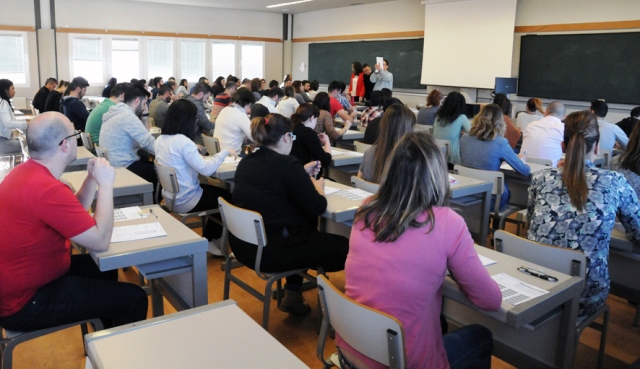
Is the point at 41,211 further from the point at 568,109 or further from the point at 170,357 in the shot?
the point at 568,109

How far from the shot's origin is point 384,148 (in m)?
3.66

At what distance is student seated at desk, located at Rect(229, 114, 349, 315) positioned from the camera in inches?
112

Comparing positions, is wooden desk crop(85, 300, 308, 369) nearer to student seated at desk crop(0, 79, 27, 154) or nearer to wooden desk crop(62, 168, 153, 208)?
wooden desk crop(62, 168, 153, 208)

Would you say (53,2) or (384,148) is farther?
(53,2)

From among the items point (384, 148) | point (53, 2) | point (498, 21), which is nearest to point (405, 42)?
point (498, 21)

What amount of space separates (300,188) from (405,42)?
1023 centimetres

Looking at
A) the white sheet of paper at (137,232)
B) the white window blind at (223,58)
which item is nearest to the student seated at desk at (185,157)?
the white sheet of paper at (137,232)

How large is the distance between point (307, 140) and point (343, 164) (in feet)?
1.42

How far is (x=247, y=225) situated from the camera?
2742 mm

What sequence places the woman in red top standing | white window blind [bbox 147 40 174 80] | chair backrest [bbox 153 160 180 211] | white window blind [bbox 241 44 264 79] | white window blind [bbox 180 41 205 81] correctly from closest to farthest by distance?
chair backrest [bbox 153 160 180 211] → the woman in red top standing → white window blind [bbox 147 40 174 80] → white window blind [bbox 180 41 205 81] → white window blind [bbox 241 44 264 79]

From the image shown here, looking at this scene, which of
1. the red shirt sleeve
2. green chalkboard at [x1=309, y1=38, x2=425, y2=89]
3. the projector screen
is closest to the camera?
the red shirt sleeve

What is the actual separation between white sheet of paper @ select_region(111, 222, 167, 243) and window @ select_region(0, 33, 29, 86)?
11.9m

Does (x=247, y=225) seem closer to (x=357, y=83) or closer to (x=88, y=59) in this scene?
(x=357, y=83)

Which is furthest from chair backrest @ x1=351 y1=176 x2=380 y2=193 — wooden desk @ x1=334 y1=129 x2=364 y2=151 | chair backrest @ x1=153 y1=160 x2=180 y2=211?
wooden desk @ x1=334 y1=129 x2=364 y2=151
